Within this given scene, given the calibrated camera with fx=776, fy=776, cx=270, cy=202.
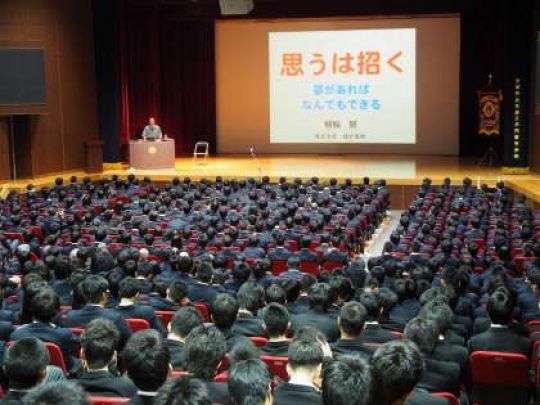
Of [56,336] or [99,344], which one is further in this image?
[56,336]

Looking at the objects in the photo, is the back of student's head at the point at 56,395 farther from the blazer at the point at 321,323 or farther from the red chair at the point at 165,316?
the red chair at the point at 165,316

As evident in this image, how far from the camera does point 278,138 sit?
1833 cm

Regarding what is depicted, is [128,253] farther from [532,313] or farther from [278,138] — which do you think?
[278,138]

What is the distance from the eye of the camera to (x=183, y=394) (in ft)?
7.23

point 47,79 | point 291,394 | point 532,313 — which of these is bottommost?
point 532,313

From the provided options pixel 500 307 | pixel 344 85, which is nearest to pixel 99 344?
pixel 500 307

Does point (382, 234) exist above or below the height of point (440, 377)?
below

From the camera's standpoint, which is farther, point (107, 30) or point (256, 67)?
point (256, 67)

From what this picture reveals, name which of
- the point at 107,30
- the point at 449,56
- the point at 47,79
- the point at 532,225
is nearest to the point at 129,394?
the point at 532,225

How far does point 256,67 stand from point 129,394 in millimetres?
16602

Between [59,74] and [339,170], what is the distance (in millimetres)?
6169

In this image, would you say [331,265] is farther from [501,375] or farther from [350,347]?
[350,347]

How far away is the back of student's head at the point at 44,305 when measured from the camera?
430 centimetres

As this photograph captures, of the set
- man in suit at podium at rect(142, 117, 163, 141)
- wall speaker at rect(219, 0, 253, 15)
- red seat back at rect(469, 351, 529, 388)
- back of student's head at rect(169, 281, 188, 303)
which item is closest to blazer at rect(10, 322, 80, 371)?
back of student's head at rect(169, 281, 188, 303)
